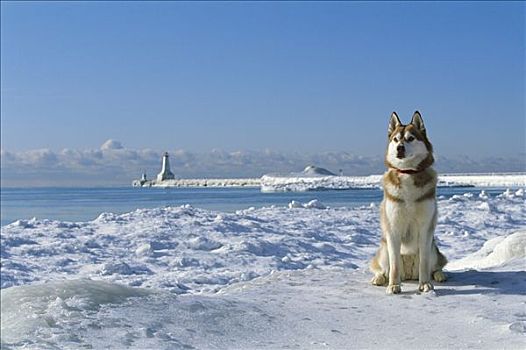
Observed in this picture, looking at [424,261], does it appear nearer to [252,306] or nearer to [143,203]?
[252,306]

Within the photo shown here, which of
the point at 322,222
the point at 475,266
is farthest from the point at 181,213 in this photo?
the point at 475,266

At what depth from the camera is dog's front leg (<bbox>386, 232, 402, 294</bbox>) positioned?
216 inches

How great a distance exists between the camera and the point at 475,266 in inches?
336

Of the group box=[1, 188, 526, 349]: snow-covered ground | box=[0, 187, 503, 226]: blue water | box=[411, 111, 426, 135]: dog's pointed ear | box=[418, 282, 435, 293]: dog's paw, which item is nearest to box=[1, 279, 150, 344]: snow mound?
box=[1, 188, 526, 349]: snow-covered ground

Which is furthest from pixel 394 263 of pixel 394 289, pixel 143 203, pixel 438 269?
pixel 143 203

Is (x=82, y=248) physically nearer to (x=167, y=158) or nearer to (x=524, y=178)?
(x=524, y=178)

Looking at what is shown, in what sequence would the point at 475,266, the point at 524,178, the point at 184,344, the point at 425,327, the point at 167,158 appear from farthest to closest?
the point at 167,158 < the point at 524,178 < the point at 475,266 < the point at 425,327 < the point at 184,344

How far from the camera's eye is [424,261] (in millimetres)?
5492

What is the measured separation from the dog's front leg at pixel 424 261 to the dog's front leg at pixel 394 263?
18 cm

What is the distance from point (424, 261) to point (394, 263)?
0.25 meters

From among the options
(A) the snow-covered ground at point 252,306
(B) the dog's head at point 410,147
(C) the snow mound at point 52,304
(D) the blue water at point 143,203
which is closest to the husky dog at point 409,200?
(B) the dog's head at point 410,147

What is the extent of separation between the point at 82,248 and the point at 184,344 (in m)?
8.71

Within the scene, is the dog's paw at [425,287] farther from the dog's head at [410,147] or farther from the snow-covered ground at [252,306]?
the dog's head at [410,147]

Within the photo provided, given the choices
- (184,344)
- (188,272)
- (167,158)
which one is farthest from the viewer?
(167,158)
